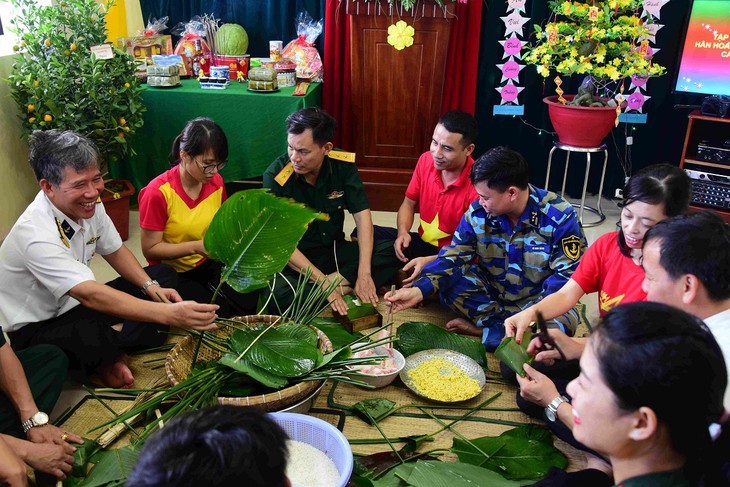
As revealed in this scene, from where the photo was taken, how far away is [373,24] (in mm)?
3664

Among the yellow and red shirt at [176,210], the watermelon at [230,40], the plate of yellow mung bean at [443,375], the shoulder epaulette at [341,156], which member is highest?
the watermelon at [230,40]

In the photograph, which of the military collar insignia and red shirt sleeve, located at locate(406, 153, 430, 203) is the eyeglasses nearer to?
the military collar insignia

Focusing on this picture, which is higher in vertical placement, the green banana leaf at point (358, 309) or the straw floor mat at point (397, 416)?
the green banana leaf at point (358, 309)

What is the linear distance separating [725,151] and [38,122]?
13.1 feet

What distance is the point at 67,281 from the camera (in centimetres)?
185

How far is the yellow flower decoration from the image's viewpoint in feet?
11.8

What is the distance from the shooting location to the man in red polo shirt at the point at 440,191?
2.63m

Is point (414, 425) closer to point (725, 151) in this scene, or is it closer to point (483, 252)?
point (483, 252)

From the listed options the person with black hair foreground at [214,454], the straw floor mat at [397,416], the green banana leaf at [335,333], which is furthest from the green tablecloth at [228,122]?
the person with black hair foreground at [214,454]

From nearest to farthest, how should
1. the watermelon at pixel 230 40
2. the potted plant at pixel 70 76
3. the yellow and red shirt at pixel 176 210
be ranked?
the yellow and red shirt at pixel 176 210, the potted plant at pixel 70 76, the watermelon at pixel 230 40

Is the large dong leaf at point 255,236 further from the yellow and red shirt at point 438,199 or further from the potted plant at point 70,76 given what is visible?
the potted plant at point 70,76

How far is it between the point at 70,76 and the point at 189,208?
1.31 metres

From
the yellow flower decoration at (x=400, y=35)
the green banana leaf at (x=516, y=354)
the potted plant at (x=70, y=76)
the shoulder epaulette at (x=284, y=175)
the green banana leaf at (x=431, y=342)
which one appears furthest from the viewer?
the yellow flower decoration at (x=400, y=35)

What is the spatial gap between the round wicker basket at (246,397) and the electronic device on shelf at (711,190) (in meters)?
2.94
